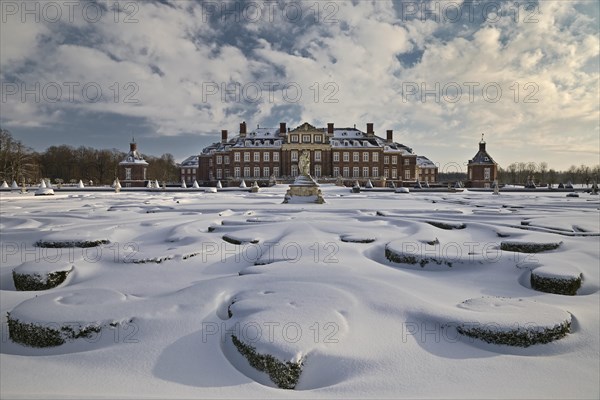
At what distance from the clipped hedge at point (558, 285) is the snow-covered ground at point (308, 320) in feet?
0.34

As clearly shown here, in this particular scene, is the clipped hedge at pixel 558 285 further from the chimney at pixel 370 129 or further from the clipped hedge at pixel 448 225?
the chimney at pixel 370 129

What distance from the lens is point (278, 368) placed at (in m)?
3.04

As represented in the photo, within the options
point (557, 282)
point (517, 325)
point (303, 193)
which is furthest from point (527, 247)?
point (303, 193)

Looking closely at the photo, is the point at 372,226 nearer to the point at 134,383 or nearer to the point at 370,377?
the point at 370,377

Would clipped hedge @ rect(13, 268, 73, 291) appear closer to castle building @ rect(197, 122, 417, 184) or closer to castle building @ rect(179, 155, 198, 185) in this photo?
castle building @ rect(197, 122, 417, 184)

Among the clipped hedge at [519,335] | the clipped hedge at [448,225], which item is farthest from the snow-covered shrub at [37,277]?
the clipped hedge at [448,225]

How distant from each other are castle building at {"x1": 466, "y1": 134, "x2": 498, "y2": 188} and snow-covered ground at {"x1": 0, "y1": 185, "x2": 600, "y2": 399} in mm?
48780

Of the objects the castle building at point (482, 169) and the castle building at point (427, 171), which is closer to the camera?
the castle building at point (482, 169)

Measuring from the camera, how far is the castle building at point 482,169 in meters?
50.4

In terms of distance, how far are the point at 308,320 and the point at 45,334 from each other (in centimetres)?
274

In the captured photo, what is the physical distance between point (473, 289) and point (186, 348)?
4.00m

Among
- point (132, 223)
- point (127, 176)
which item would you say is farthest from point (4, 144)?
point (132, 223)

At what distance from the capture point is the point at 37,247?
7258 millimetres

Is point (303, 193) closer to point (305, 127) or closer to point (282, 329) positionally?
point (282, 329)
